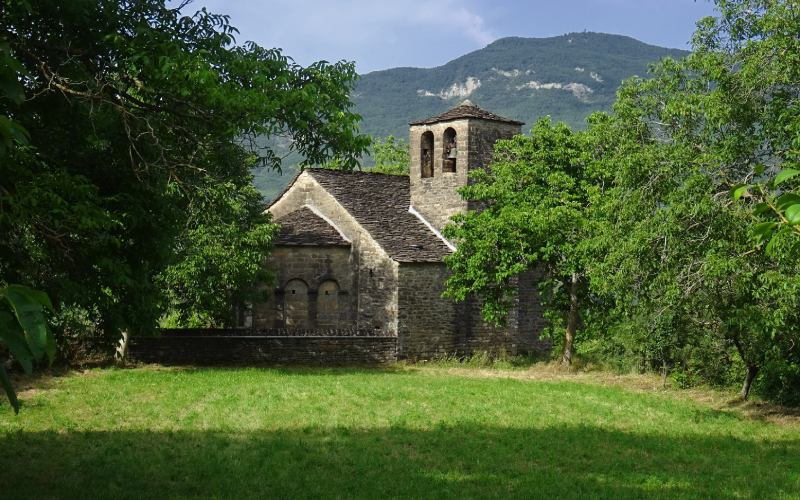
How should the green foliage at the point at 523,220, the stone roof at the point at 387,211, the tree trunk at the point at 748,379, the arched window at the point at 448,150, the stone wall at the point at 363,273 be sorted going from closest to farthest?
the tree trunk at the point at 748,379 < the green foliage at the point at 523,220 < the stone wall at the point at 363,273 < the stone roof at the point at 387,211 < the arched window at the point at 448,150

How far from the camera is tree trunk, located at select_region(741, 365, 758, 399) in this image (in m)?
20.7

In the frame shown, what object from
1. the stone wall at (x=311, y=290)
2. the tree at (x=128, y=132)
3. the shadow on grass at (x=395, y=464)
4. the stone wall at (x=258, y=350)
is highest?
the tree at (x=128, y=132)

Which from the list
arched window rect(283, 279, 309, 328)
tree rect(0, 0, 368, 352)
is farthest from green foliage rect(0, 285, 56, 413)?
arched window rect(283, 279, 309, 328)

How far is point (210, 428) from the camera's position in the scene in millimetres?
15695

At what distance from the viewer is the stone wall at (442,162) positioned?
31797mm

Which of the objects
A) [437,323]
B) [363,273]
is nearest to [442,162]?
[363,273]

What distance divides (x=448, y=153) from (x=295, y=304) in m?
7.65

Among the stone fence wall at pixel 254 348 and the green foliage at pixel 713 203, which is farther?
the stone fence wall at pixel 254 348

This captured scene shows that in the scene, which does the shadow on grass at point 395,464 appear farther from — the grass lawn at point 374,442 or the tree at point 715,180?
the tree at point 715,180

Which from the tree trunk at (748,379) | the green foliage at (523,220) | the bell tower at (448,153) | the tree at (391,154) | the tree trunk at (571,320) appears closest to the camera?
the tree trunk at (748,379)

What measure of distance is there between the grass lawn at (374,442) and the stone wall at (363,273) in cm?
813

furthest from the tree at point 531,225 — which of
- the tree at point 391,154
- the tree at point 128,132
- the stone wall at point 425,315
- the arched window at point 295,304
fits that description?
the tree at point 391,154

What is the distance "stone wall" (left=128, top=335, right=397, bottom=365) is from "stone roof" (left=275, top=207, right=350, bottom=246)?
4732 millimetres

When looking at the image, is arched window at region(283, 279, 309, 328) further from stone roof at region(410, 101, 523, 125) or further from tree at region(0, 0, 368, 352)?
tree at region(0, 0, 368, 352)
